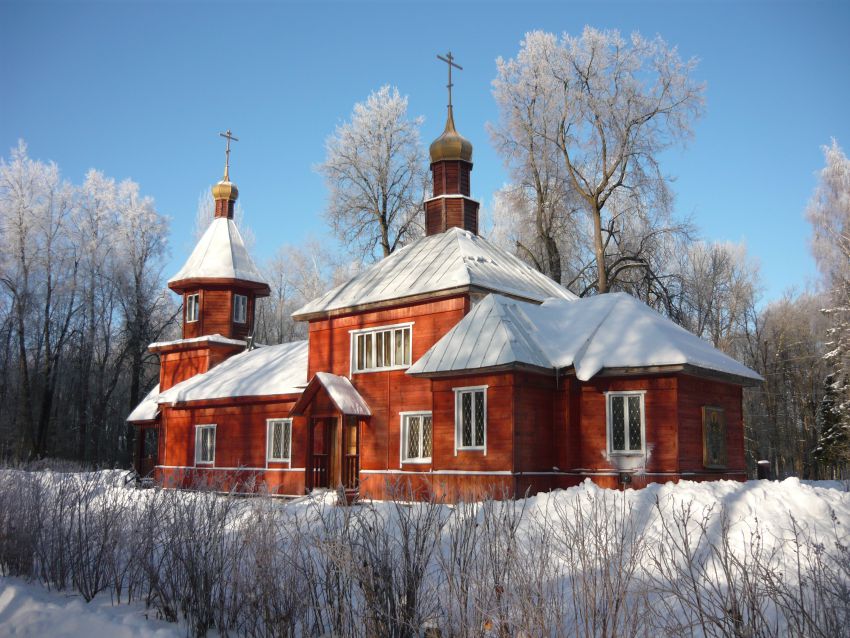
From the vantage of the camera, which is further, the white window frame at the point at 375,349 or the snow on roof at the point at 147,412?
the snow on roof at the point at 147,412

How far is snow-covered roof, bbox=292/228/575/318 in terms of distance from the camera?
19.0 metres

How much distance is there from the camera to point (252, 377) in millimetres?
24297

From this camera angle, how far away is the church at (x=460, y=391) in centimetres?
1570

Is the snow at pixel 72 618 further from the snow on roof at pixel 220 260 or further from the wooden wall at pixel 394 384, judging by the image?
the snow on roof at pixel 220 260

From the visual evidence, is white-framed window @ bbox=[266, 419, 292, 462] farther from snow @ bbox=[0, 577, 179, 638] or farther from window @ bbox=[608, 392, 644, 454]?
snow @ bbox=[0, 577, 179, 638]

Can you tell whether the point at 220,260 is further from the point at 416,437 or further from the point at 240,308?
the point at 416,437

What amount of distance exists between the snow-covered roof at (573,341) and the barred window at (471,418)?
700mm

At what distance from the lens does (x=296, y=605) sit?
694 centimetres

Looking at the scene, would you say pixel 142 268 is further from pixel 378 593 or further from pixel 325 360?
pixel 378 593

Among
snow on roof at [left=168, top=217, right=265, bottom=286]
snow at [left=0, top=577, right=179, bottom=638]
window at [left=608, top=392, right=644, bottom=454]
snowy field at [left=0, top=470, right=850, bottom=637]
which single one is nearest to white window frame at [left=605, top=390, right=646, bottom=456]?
window at [left=608, top=392, right=644, bottom=454]

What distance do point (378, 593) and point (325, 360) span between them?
15.1 meters

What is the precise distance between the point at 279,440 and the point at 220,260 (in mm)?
9355

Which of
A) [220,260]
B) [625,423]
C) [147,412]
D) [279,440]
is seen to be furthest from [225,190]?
[625,423]

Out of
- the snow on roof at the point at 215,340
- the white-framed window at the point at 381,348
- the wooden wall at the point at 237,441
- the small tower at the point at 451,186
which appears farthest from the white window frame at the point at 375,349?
the snow on roof at the point at 215,340
